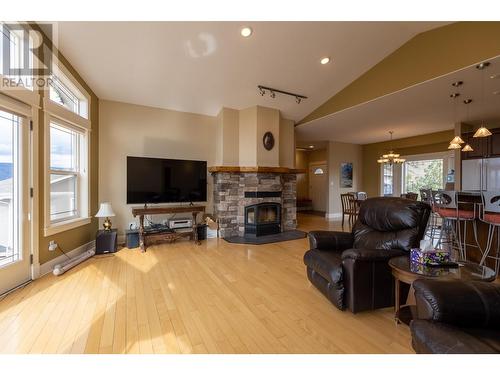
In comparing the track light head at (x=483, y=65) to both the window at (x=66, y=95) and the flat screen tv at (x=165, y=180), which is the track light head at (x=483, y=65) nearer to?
the flat screen tv at (x=165, y=180)

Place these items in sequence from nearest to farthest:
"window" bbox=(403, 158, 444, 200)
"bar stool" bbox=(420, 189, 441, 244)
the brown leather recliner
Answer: the brown leather recliner
"bar stool" bbox=(420, 189, 441, 244)
"window" bbox=(403, 158, 444, 200)

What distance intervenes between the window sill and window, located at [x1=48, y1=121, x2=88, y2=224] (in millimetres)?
92

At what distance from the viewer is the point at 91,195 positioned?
3990 millimetres

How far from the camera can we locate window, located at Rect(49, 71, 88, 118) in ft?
10.1

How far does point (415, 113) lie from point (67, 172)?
21.6 ft

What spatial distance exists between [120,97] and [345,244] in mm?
4513

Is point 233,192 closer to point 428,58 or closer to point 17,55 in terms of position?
point 17,55

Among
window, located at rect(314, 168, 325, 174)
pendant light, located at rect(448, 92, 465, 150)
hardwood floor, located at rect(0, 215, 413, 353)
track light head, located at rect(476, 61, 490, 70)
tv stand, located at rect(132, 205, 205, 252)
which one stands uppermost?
track light head, located at rect(476, 61, 490, 70)

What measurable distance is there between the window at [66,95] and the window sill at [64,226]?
1.62 meters

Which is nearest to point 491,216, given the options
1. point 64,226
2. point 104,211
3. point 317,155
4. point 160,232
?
point 160,232

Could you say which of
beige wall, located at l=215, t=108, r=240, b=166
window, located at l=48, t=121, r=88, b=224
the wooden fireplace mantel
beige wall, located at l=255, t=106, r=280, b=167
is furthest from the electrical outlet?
beige wall, located at l=255, t=106, r=280, b=167

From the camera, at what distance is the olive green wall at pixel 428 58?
296 centimetres

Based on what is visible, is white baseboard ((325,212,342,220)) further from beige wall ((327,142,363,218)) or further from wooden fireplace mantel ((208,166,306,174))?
wooden fireplace mantel ((208,166,306,174))
